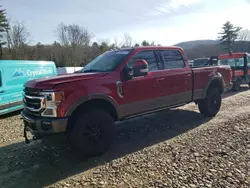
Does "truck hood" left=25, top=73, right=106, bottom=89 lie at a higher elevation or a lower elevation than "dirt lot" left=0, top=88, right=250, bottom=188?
higher

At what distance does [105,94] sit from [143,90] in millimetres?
1002

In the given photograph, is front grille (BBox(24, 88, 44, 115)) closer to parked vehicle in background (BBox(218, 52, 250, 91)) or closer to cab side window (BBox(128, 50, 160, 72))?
cab side window (BBox(128, 50, 160, 72))

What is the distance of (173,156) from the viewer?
3824 mm

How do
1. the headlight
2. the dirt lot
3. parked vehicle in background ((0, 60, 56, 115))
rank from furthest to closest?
parked vehicle in background ((0, 60, 56, 115))
the headlight
the dirt lot

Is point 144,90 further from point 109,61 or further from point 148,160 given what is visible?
point 148,160

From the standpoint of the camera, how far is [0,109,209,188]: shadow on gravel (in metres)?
3.36

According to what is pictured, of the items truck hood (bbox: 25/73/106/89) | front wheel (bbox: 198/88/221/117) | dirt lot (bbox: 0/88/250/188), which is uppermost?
truck hood (bbox: 25/73/106/89)

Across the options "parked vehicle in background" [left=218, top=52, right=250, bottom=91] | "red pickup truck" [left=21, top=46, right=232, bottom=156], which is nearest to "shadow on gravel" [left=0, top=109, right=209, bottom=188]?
"red pickup truck" [left=21, top=46, right=232, bottom=156]

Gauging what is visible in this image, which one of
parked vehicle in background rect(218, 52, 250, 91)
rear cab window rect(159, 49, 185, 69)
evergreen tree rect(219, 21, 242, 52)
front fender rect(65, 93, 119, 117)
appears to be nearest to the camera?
front fender rect(65, 93, 119, 117)

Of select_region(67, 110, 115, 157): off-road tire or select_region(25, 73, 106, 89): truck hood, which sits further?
select_region(67, 110, 115, 157): off-road tire

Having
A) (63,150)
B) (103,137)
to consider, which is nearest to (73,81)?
(103,137)

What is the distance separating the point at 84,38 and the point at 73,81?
46.5 m

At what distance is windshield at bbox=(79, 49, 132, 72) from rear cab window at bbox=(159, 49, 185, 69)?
3.51 feet

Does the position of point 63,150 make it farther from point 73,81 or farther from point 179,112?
point 179,112
